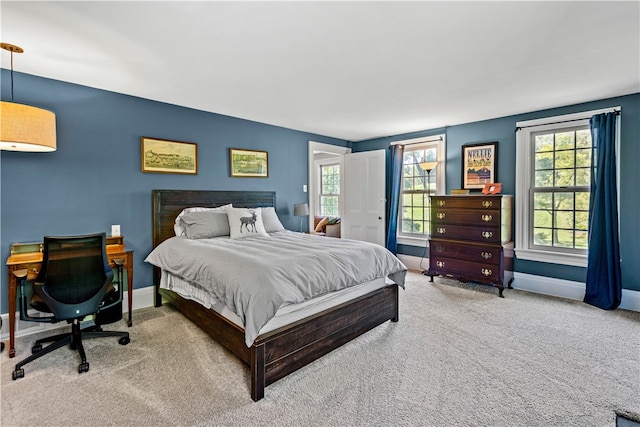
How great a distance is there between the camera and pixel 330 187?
24.4ft

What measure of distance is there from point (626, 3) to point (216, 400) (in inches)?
132

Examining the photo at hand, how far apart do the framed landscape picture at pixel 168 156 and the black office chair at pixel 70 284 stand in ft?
4.61

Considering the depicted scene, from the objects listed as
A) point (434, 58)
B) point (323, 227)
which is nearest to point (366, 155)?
point (323, 227)

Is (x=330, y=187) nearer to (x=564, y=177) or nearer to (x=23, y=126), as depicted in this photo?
(x=564, y=177)

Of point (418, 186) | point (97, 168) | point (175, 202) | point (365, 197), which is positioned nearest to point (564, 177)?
point (418, 186)

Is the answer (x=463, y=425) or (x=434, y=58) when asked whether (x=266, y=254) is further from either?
(x=434, y=58)

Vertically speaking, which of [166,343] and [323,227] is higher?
[323,227]

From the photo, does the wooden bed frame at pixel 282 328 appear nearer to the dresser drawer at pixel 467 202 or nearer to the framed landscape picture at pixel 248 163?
the framed landscape picture at pixel 248 163

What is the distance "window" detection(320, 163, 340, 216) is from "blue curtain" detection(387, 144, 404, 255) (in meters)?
1.95

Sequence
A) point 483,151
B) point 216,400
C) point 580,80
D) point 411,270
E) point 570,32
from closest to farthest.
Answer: point 216,400 → point 570,32 → point 580,80 → point 483,151 → point 411,270

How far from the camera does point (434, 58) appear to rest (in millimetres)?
2512

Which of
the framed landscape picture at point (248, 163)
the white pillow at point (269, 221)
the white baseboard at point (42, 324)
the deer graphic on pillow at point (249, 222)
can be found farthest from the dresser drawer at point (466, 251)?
the white baseboard at point (42, 324)

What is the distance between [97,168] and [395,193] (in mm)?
4175

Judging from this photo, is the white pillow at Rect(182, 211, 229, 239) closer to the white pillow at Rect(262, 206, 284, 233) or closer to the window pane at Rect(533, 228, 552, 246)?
the white pillow at Rect(262, 206, 284, 233)
